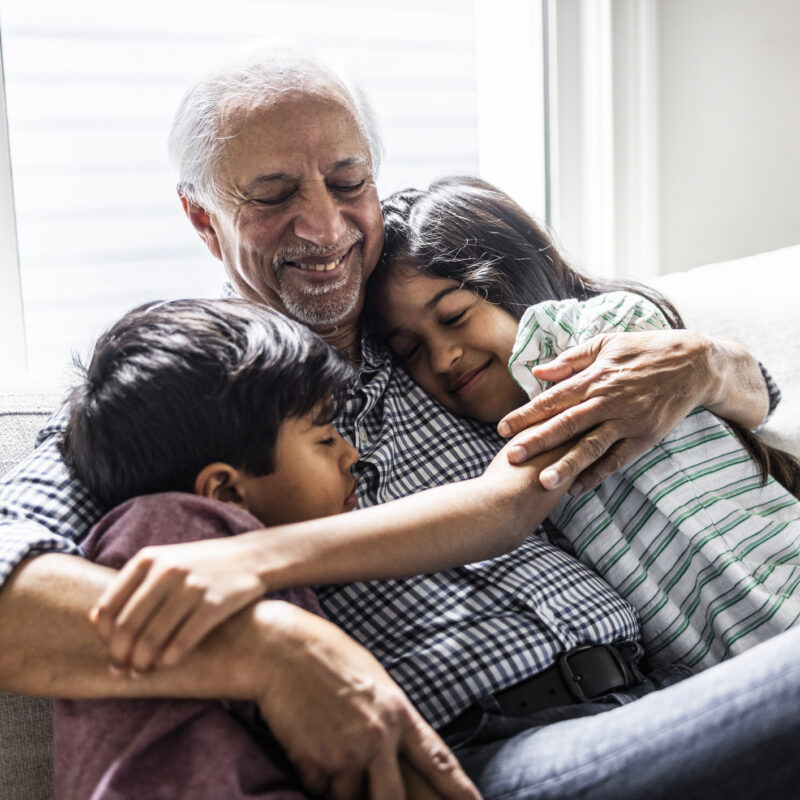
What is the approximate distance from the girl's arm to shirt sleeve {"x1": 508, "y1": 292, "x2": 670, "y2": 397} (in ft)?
0.68

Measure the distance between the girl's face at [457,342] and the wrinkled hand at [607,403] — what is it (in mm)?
130

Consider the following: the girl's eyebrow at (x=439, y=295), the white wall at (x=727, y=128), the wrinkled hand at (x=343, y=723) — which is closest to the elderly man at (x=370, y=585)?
the wrinkled hand at (x=343, y=723)

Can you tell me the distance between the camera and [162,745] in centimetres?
79

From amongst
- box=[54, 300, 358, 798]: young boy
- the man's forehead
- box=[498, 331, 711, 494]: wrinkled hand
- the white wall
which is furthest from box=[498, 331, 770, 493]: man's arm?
the white wall

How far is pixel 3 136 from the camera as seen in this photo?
5.49 ft

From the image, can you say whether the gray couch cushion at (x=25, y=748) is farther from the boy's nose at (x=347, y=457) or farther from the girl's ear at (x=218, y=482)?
the boy's nose at (x=347, y=457)

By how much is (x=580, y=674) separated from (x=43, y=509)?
628 mm

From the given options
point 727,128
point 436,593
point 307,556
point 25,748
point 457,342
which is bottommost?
point 25,748

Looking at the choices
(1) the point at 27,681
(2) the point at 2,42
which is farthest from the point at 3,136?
(1) the point at 27,681

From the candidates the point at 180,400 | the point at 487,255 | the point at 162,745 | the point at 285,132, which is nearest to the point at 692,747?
the point at 162,745

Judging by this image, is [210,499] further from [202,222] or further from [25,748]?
[202,222]

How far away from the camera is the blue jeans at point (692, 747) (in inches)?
30.5

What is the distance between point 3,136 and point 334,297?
0.79 metres

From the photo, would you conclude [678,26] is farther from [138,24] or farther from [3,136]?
[3,136]
